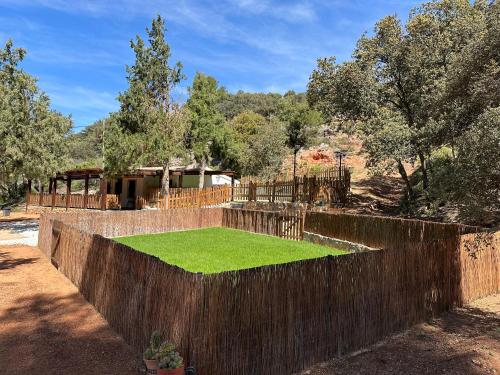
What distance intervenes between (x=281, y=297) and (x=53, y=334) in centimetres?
418

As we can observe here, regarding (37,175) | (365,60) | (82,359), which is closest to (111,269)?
(82,359)

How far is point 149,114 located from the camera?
28719mm

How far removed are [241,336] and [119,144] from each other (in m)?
23.9

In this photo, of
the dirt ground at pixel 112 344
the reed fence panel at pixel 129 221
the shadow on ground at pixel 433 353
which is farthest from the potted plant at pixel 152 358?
the reed fence panel at pixel 129 221

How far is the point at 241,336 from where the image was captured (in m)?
5.45

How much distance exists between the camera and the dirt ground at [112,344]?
19.8ft

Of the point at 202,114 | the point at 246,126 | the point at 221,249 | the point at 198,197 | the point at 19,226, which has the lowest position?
the point at 19,226

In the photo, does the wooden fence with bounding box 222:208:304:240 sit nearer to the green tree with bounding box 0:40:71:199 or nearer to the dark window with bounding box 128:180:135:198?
the green tree with bounding box 0:40:71:199

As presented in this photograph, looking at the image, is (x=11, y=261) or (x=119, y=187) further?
(x=119, y=187)

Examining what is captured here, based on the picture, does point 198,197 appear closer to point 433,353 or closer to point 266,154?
point 266,154

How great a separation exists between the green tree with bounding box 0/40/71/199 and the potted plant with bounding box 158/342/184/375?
16690 mm

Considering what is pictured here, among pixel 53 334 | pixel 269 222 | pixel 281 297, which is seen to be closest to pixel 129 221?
pixel 269 222

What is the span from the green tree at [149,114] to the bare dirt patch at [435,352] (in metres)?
22.9

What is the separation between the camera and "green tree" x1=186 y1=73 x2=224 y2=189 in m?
34.8
